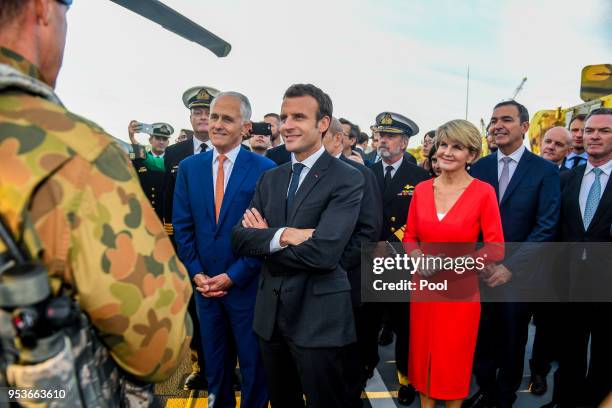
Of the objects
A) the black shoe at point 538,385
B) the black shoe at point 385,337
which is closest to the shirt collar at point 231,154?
the black shoe at point 385,337

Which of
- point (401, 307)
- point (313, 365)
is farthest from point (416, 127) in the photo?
point (313, 365)

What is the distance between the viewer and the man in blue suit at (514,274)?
9.82 feet

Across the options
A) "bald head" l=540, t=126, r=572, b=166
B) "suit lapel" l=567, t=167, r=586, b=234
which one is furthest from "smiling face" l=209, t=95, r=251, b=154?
"bald head" l=540, t=126, r=572, b=166

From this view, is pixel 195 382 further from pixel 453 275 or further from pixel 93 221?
pixel 93 221

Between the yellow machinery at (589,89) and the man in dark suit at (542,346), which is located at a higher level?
the yellow machinery at (589,89)

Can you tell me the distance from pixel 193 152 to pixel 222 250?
5.81ft

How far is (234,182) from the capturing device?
8.97 feet

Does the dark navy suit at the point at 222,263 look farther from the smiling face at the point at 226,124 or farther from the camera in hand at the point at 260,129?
the camera in hand at the point at 260,129

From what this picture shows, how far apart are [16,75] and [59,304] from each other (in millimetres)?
499

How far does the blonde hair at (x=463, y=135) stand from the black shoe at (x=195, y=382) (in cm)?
287

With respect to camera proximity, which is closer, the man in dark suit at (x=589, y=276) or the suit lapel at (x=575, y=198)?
the man in dark suit at (x=589, y=276)

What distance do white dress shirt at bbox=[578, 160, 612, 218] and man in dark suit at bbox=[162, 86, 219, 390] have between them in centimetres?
343

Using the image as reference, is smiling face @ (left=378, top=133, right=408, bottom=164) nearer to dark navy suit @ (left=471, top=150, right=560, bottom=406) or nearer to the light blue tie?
dark navy suit @ (left=471, top=150, right=560, bottom=406)

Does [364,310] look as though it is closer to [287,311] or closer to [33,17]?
[287,311]
